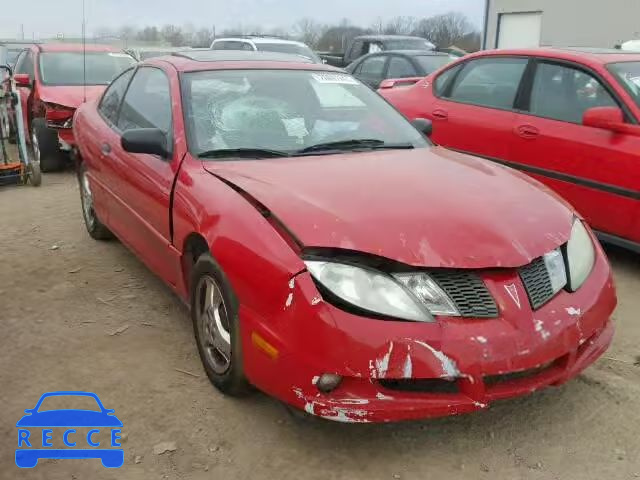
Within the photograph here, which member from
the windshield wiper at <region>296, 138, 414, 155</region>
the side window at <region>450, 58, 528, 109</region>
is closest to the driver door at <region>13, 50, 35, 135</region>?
the side window at <region>450, 58, 528, 109</region>

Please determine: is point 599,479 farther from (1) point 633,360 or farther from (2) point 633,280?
(2) point 633,280

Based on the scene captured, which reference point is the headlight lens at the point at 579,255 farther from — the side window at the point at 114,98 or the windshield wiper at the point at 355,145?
the side window at the point at 114,98

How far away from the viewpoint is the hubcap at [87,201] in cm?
512

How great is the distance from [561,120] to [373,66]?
7.33 m

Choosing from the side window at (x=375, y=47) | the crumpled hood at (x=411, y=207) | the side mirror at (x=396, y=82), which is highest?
the side window at (x=375, y=47)

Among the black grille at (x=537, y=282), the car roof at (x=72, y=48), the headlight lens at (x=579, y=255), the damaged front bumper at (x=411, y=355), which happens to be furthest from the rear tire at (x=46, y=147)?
the black grille at (x=537, y=282)

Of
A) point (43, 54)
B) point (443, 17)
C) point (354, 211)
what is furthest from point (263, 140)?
point (443, 17)

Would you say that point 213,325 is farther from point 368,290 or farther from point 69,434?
point 368,290

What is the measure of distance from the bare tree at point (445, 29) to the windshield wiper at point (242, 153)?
31.2 m

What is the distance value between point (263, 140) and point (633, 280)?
104 inches

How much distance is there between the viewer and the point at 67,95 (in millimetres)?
7961

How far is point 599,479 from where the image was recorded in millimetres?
2459

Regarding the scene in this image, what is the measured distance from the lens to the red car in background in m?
4.38

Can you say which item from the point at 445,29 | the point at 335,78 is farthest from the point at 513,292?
the point at 445,29
